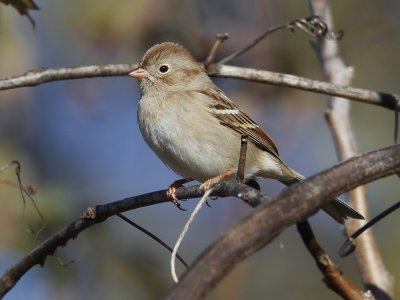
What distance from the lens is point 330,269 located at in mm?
1469

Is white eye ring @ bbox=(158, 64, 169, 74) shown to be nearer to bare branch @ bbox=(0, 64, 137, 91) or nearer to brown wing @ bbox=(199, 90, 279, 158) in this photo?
brown wing @ bbox=(199, 90, 279, 158)

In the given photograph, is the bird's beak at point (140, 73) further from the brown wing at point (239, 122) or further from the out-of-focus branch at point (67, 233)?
the out-of-focus branch at point (67, 233)


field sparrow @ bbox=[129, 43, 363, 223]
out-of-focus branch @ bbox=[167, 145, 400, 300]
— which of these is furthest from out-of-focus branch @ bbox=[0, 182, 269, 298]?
field sparrow @ bbox=[129, 43, 363, 223]

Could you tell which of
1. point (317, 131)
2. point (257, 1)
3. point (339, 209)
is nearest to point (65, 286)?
point (339, 209)

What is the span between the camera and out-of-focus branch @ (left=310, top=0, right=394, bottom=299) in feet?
8.77

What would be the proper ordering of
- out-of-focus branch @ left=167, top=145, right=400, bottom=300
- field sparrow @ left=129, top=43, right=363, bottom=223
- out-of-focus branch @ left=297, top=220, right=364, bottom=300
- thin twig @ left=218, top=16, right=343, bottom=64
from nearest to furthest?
out-of-focus branch @ left=167, top=145, right=400, bottom=300 → out-of-focus branch @ left=297, top=220, right=364, bottom=300 → thin twig @ left=218, top=16, right=343, bottom=64 → field sparrow @ left=129, top=43, right=363, bottom=223

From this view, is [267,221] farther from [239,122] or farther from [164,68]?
[164,68]

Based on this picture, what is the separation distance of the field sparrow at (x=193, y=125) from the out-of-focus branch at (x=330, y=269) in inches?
81.3

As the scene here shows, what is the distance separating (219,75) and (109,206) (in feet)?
4.04

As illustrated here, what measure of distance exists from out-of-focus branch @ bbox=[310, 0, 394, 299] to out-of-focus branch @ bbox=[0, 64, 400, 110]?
29cm

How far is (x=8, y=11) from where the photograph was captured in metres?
3.58

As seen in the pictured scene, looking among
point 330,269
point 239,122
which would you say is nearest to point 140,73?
point 239,122

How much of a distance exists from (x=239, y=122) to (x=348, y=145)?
3.40ft

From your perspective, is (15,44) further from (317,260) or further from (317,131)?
(317,131)
